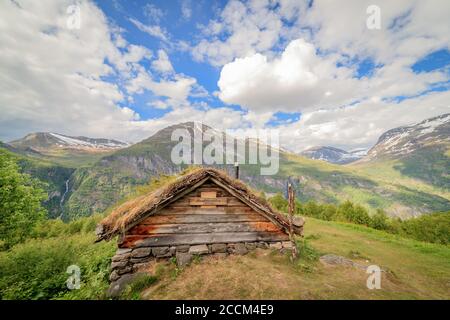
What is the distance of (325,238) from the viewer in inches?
851

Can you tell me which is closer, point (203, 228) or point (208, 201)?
point (203, 228)

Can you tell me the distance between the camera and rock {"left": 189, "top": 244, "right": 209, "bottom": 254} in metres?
9.71

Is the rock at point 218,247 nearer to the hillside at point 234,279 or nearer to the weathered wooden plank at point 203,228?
the hillside at point 234,279

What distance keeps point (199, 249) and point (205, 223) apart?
1113mm

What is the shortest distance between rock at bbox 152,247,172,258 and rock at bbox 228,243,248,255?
2682 mm

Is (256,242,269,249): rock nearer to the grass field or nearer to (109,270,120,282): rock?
the grass field

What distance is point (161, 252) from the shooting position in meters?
9.43

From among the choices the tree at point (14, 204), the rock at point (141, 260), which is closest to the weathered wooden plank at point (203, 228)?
the rock at point (141, 260)

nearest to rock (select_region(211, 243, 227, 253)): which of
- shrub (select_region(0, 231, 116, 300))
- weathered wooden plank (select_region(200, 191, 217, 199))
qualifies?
weathered wooden plank (select_region(200, 191, 217, 199))

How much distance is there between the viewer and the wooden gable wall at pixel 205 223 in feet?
31.2

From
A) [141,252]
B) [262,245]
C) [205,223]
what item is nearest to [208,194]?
[205,223]

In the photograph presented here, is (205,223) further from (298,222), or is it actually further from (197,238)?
(298,222)

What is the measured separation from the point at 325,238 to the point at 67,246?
72.0 feet
